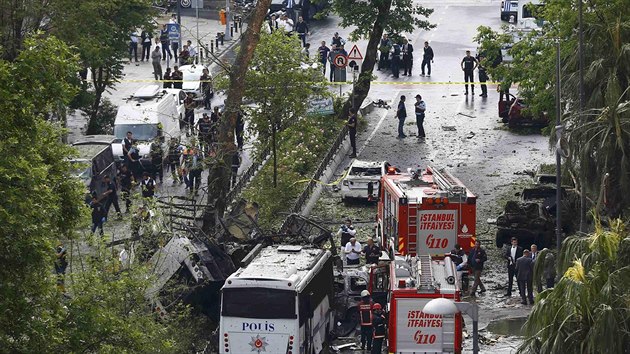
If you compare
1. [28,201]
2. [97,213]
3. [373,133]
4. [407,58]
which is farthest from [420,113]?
[28,201]

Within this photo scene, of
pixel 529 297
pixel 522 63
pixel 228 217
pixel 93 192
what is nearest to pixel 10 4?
pixel 93 192

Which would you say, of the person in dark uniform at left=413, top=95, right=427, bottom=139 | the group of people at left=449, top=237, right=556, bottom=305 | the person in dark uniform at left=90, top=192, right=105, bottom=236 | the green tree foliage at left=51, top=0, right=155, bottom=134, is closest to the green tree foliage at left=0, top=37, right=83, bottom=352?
the group of people at left=449, top=237, right=556, bottom=305

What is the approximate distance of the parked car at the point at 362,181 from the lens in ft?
141

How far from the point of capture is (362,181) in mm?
43188

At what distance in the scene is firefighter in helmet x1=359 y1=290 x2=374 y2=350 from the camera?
99.8 feet

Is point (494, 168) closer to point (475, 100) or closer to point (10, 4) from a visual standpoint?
point (475, 100)

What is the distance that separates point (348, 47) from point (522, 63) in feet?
74.8

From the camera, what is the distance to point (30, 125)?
20375mm

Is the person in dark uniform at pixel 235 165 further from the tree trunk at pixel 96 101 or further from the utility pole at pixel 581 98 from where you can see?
the utility pole at pixel 581 98

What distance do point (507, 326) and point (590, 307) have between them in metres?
13.9

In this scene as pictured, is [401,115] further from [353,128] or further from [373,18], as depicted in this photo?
[373,18]

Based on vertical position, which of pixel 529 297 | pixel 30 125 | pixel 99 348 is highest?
pixel 30 125

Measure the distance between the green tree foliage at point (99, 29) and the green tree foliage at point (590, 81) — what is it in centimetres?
1226

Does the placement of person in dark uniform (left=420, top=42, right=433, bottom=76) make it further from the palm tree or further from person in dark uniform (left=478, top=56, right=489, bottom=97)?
the palm tree
